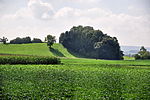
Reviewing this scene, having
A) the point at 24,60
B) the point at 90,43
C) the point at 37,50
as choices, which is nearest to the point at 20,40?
the point at 37,50

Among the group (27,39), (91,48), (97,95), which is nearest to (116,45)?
(91,48)

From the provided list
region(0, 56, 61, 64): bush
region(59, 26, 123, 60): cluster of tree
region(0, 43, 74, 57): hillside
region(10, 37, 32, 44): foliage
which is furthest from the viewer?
region(10, 37, 32, 44): foliage

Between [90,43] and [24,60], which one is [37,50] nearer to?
[90,43]

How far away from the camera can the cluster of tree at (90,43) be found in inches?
5472

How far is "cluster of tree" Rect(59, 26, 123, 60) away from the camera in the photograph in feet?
456

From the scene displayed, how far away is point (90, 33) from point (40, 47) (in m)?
34.9

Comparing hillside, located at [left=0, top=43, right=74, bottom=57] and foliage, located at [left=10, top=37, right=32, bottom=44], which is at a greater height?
foliage, located at [left=10, top=37, right=32, bottom=44]

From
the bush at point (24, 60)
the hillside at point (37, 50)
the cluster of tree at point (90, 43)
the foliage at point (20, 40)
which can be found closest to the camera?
the bush at point (24, 60)

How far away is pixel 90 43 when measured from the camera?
483 ft

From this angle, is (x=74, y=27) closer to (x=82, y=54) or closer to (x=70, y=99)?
(x=82, y=54)

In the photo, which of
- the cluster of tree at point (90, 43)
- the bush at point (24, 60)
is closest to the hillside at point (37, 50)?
the cluster of tree at point (90, 43)

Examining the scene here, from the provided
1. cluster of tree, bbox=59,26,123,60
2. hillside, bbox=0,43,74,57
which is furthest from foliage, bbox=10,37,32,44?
cluster of tree, bbox=59,26,123,60

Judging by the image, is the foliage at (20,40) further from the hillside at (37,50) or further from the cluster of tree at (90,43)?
the cluster of tree at (90,43)

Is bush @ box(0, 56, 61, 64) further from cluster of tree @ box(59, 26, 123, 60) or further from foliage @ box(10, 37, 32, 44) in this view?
foliage @ box(10, 37, 32, 44)
